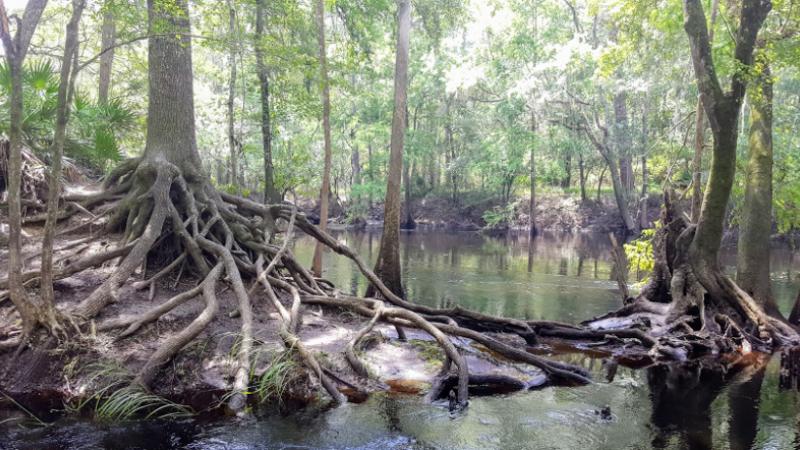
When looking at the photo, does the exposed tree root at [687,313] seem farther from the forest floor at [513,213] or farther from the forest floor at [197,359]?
the forest floor at [513,213]

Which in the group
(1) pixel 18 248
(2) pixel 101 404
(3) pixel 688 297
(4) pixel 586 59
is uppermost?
(4) pixel 586 59

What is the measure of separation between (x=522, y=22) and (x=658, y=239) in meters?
24.7

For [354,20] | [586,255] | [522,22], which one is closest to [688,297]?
[354,20]

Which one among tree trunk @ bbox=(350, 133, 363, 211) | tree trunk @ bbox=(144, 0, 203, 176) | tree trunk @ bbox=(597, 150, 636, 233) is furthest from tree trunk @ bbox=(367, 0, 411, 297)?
tree trunk @ bbox=(350, 133, 363, 211)

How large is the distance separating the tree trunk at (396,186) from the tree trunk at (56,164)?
25.5 ft

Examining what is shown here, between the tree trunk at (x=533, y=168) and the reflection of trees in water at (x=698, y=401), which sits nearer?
the reflection of trees in water at (x=698, y=401)

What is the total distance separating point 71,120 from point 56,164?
654cm

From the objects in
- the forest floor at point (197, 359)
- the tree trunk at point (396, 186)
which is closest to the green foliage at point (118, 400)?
the forest floor at point (197, 359)

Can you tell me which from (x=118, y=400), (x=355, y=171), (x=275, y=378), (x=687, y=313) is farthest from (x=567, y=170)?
(x=118, y=400)

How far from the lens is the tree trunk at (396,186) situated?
1469 centimetres

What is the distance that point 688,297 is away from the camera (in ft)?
41.1

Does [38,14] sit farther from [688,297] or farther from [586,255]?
[586,255]

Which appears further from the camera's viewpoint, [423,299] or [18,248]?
[423,299]

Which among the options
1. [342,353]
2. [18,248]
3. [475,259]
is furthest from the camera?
[475,259]
